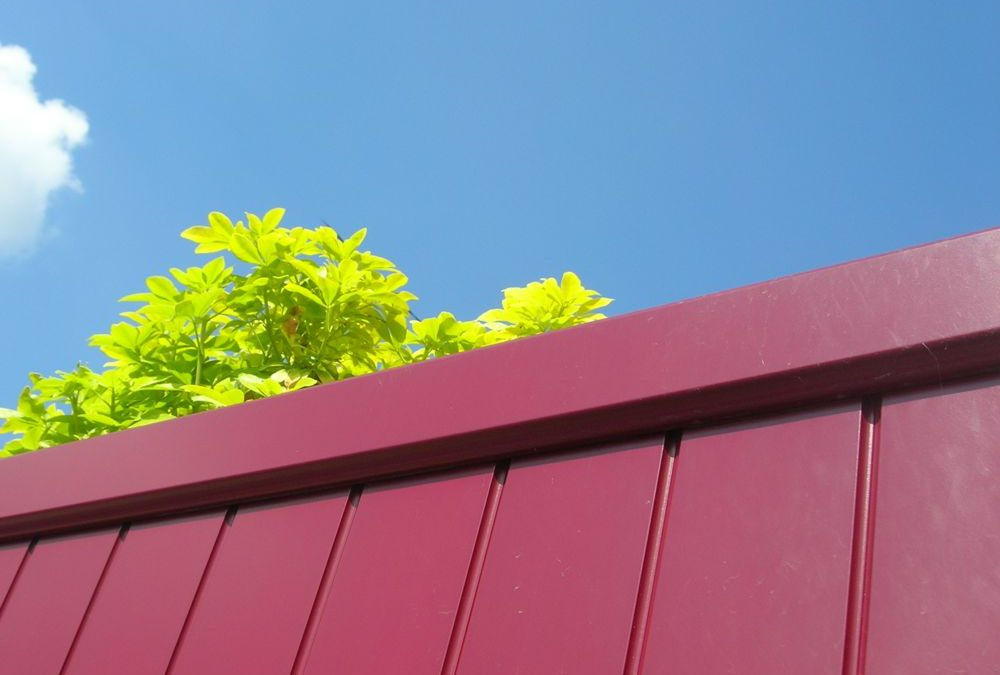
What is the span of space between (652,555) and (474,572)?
0.65 ft

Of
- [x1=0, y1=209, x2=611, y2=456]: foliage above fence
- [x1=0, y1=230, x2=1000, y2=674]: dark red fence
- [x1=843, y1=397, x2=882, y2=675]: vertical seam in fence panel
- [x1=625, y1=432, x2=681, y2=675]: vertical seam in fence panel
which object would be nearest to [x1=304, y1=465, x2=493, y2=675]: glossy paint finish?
[x1=0, y1=230, x2=1000, y2=674]: dark red fence

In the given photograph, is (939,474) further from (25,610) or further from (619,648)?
(25,610)

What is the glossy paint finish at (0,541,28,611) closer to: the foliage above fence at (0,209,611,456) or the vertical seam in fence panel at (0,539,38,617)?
the vertical seam in fence panel at (0,539,38,617)

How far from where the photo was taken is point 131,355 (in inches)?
72.9

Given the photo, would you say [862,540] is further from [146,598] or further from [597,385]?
[146,598]

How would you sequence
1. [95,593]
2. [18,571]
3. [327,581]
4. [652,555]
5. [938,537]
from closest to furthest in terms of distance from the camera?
[938,537] → [652,555] → [327,581] → [95,593] → [18,571]

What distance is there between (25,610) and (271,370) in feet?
2.00

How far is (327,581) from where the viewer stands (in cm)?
108

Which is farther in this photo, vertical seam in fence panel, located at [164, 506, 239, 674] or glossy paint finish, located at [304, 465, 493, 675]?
vertical seam in fence panel, located at [164, 506, 239, 674]

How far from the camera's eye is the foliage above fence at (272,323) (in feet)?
5.74

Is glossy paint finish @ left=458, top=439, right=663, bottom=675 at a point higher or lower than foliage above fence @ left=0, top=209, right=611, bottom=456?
lower

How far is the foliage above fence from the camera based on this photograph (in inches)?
68.8

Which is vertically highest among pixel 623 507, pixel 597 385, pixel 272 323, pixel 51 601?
pixel 272 323

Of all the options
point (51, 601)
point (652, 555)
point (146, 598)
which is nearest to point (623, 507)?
point (652, 555)
